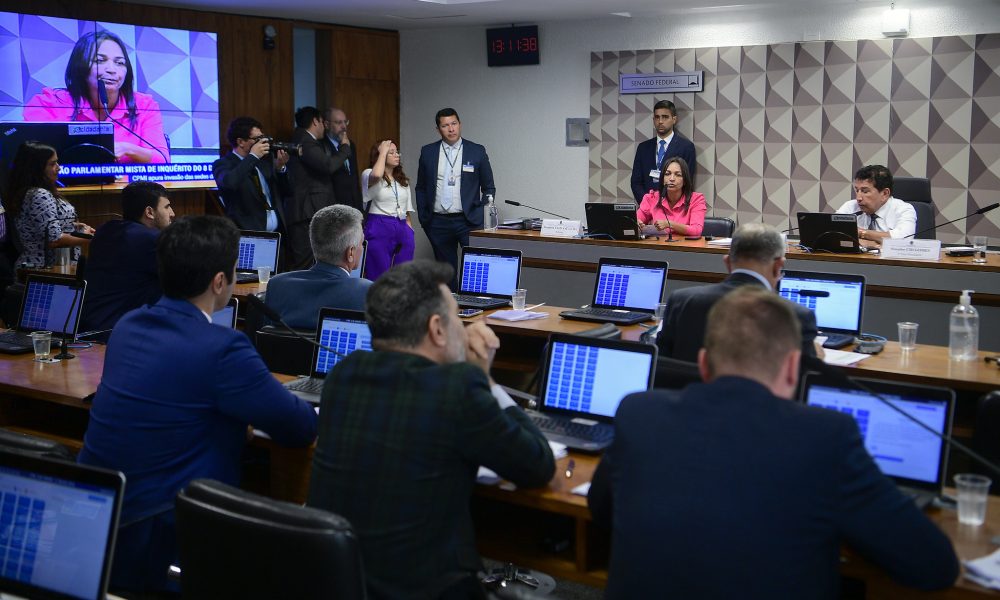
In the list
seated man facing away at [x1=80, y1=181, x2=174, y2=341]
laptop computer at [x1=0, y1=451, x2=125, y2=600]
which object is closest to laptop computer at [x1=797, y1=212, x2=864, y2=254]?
seated man facing away at [x1=80, y1=181, x2=174, y2=341]

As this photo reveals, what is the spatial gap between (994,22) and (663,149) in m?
2.68

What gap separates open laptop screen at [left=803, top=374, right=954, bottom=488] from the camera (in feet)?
7.94

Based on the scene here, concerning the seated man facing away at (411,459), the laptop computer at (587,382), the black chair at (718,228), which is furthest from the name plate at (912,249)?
the seated man facing away at (411,459)

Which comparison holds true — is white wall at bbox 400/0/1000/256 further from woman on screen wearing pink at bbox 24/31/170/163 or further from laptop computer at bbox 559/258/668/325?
laptop computer at bbox 559/258/668/325

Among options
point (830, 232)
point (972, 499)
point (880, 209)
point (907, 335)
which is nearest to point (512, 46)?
point (880, 209)

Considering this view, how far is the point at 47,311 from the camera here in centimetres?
434

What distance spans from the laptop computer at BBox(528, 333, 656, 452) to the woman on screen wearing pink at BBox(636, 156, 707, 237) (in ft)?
12.4

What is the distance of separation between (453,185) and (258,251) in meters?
2.83

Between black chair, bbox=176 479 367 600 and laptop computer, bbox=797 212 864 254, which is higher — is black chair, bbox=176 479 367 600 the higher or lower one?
the lower one

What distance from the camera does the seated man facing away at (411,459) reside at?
2176 mm

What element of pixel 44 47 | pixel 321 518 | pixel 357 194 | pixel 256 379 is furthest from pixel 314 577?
pixel 357 194

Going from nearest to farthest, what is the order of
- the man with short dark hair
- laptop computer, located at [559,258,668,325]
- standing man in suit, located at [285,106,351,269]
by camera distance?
1. laptop computer, located at [559,258,668,325]
2. the man with short dark hair
3. standing man in suit, located at [285,106,351,269]

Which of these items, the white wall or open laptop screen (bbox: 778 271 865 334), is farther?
the white wall

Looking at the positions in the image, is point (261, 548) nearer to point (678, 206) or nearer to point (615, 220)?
point (615, 220)
